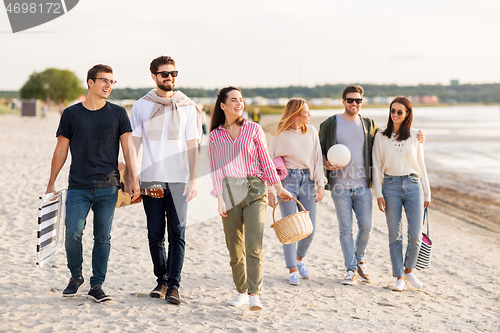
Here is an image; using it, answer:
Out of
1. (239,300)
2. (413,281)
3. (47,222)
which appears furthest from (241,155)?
(413,281)

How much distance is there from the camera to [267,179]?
13.1 feet

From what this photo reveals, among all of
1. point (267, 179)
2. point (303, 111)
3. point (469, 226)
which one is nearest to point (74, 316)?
point (267, 179)

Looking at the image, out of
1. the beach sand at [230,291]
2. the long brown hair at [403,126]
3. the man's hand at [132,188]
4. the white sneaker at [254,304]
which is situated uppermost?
the long brown hair at [403,126]

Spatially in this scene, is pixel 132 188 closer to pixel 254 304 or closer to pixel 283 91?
pixel 254 304

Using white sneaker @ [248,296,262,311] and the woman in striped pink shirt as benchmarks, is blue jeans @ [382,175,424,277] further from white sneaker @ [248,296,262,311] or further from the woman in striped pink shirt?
white sneaker @ [248,296,262,311]

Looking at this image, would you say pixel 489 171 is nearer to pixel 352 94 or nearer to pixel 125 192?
pixel 352 94

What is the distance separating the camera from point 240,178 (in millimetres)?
3885

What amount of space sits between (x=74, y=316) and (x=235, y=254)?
139cm

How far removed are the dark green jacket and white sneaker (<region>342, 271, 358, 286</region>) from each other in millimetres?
938

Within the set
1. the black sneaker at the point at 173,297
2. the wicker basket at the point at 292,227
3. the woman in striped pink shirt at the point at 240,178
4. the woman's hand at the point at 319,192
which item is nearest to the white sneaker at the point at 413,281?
the woman's hand at the point at 319,192

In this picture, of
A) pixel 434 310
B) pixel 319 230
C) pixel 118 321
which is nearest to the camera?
pixel 118 321

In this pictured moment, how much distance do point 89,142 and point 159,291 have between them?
1484mm

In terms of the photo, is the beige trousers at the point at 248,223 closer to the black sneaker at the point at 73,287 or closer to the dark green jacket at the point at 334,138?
the dark green jacket at the point at 334,138

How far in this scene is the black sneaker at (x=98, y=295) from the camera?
3.98 meters
